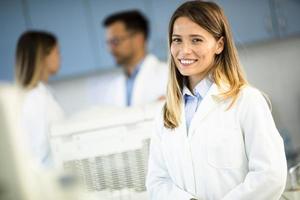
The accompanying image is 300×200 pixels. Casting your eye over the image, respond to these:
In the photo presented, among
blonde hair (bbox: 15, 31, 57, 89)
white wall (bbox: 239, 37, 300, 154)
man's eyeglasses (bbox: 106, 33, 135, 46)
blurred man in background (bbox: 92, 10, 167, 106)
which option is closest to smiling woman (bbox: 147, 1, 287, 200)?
blonde hair (bbox: 15, 31, 57, 89)

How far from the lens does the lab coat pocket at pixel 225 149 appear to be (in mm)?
941

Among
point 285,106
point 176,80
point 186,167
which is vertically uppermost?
point 176,80

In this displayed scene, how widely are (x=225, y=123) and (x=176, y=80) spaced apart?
19cm

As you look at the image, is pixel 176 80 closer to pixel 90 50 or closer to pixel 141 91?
pixel 141 91

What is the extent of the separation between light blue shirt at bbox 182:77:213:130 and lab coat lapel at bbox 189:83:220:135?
0.03 metres

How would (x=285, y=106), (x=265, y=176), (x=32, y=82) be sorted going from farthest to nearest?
(x=285, y=106)
(x=32, y=82)
(x=265, y=176)

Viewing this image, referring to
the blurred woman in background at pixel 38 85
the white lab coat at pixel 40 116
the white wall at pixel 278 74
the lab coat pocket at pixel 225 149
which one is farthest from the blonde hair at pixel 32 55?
the white wall at pixel 278 74

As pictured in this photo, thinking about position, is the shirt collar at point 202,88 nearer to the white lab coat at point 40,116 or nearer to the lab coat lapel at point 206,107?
the lab coat lapel at point 206,107

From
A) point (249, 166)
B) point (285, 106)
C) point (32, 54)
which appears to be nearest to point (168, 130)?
point (249, 166)

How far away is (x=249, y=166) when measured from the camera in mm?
931

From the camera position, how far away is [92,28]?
2.33 metres

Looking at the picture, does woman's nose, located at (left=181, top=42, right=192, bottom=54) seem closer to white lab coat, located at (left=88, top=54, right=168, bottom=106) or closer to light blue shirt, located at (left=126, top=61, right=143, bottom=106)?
white lab coat, located at (left=88, top=54, right=168, bottom=106)

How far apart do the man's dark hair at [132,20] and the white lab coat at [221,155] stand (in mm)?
1295

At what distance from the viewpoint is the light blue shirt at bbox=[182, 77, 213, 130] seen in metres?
1.04
